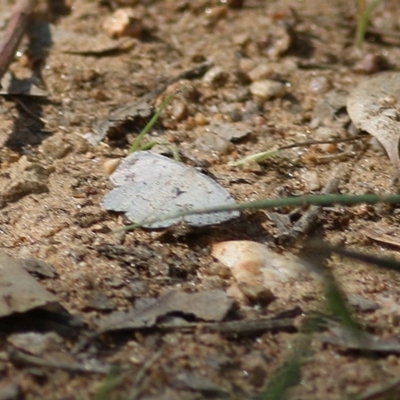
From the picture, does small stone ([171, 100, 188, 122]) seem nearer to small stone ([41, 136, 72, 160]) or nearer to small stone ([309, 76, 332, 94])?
small stone ([41, 136, 72, 160])

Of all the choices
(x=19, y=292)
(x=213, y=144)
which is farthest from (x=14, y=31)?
(x=19, y=292)

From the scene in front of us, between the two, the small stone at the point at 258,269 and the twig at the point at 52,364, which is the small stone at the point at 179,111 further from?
the twig at the point at 52,364

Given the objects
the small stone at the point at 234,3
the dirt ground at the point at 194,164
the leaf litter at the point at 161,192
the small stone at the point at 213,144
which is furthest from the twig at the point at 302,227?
the small stone at the point at 234,3

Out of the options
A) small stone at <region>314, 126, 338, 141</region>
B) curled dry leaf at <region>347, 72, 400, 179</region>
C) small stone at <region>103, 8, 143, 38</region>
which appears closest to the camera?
curled dry leaf at <region>347, 72, 400, 179</region>

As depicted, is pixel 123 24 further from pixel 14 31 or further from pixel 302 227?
pixel 302 227

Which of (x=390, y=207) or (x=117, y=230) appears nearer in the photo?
(x=117, y=230)

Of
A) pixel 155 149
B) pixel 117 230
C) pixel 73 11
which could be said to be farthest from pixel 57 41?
pixel 117 230

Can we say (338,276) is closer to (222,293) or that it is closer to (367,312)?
(367,312)

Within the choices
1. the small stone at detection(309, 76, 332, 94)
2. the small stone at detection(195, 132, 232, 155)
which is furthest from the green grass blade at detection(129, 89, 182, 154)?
the small stone at detection(309, 76, 332, 94)
